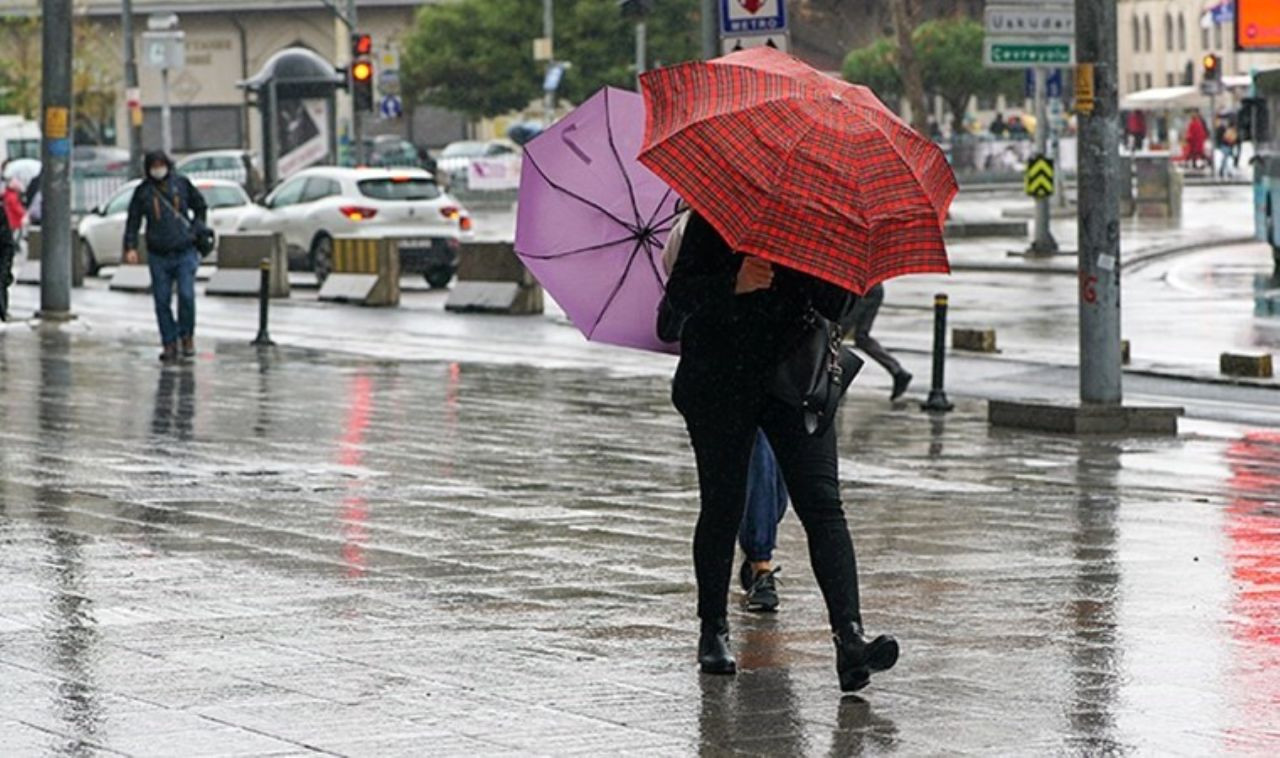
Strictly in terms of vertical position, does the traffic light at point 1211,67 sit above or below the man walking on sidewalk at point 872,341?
above

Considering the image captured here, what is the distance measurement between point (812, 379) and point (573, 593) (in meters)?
2.26

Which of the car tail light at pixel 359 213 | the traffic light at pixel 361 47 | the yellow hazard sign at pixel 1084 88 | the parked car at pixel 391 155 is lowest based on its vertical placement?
the car tail light at pixel 359 213

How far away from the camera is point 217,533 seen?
11.9 meters

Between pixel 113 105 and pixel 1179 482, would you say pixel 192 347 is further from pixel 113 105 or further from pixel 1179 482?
pixel 113 105

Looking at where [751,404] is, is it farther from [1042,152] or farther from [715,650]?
[1042,152]

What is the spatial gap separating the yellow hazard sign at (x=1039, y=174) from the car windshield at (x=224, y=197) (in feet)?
39.2

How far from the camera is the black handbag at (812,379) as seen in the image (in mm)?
8102

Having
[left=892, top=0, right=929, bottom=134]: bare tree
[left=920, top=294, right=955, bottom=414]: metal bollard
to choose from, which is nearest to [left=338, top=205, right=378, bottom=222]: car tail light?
[left=920, top=294, right=955, bottom=414]: metal bollard

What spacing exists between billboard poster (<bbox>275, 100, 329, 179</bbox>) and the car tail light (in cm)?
1058

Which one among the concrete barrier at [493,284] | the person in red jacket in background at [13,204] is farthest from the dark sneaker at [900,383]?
the person in red jacket in background at [13,204]

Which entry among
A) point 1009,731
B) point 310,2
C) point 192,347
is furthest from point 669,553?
point 310,2

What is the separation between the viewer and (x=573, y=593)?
10109 mm

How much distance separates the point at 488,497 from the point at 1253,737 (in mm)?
6510

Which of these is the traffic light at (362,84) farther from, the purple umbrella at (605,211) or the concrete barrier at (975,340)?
the purple umbrella at (605,211)
